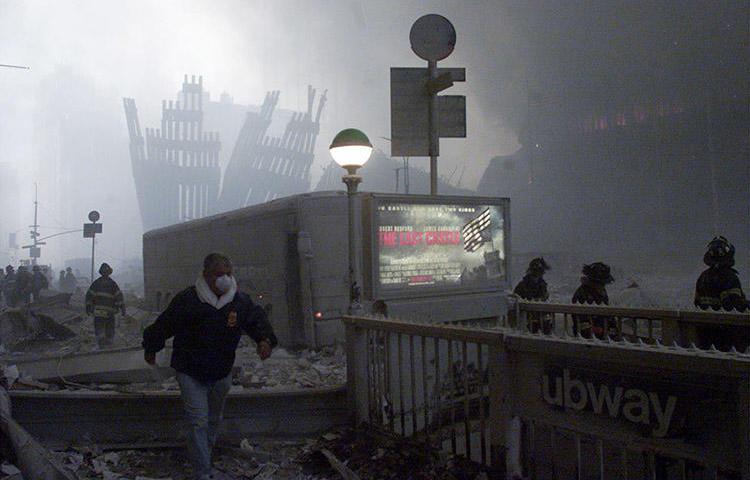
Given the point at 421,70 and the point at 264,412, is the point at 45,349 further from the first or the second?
the point at 421,70

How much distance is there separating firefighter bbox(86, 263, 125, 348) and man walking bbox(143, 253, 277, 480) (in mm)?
7809

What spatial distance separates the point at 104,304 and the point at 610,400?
10.9m

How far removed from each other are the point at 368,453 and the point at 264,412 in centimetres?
134

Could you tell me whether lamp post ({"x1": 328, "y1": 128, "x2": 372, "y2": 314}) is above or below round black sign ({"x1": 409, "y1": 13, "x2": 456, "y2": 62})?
below

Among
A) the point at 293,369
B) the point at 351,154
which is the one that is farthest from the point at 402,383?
the point at 293,369

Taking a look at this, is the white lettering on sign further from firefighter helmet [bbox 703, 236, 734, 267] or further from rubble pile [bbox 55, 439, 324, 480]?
firefighter helmet [bbox 703, 236, 734, 267]

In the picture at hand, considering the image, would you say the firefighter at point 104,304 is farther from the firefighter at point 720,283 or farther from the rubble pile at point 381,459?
the firefighter at point 720,283

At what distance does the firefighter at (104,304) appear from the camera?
37.2 feet

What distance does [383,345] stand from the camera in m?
4.84

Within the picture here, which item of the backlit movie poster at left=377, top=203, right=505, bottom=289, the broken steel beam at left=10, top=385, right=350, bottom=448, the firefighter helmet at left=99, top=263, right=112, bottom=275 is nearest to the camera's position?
the broken steel beam at left=10, top=385, right=350, bottom=448

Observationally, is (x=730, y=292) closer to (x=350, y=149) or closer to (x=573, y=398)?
(x=573, y=398)

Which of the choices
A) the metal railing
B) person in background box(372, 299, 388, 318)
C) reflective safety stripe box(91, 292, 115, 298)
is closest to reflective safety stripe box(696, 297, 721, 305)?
the metal railing

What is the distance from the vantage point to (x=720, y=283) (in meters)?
5.87

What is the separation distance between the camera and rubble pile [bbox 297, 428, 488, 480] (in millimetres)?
3986
